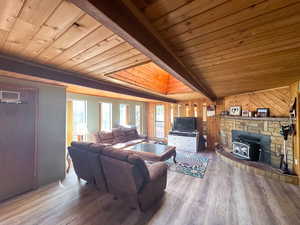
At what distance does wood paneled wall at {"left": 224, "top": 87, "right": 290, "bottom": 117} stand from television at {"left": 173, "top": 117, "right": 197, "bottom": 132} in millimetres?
1850

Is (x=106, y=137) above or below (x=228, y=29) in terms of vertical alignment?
below

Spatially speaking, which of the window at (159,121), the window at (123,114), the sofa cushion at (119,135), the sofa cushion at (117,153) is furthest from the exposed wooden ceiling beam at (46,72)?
the window at (159,121)

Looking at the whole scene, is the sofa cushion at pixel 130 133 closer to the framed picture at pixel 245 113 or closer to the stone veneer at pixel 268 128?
the stone veneer at pixel 268 128

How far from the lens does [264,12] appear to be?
3.04 ft

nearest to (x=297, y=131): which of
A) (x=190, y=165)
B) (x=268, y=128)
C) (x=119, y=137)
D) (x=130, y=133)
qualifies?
(x=268, y=128)

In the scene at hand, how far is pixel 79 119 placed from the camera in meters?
4.49

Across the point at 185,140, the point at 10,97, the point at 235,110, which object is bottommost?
the point at 185,140

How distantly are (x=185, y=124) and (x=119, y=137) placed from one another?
121 inches

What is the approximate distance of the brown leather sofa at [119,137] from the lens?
453 centimetres

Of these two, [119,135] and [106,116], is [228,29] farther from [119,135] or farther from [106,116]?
[106,116]

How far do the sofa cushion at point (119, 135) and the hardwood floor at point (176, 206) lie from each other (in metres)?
2.13

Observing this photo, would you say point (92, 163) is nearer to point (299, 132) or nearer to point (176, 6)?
point (176, 6)

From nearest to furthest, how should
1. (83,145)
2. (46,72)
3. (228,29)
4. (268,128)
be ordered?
(228,29) < (46,72) < (83,145) < (268,128)

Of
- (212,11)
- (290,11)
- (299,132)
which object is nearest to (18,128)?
(212,11)
